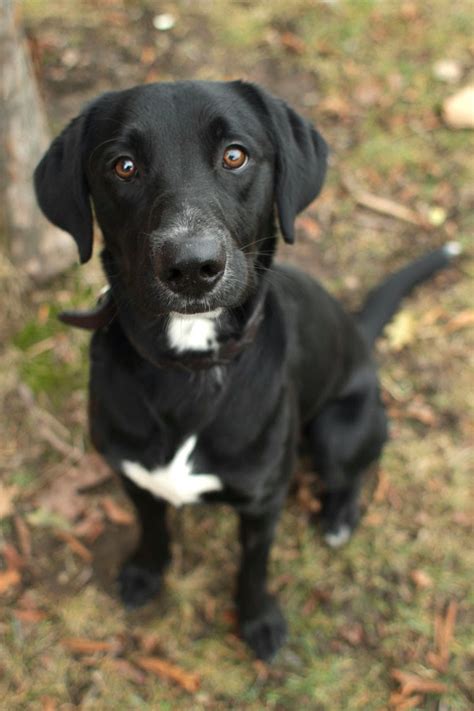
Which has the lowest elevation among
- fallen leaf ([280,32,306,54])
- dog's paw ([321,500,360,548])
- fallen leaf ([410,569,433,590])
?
fallen leaf ([410,569,433,590])

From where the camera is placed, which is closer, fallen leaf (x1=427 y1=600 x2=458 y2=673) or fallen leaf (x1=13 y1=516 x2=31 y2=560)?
fallen leaf (x1=427 y1=600 x2=458 y2=673)

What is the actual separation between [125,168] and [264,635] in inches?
80.9

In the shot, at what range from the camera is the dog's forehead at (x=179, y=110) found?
2.10 m

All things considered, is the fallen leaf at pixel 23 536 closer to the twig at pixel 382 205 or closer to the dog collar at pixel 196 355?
the dog collar at pixel 196 355

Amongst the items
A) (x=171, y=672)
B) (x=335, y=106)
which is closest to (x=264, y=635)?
(x=171, y=672)

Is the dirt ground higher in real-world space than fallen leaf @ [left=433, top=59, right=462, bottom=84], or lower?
lower

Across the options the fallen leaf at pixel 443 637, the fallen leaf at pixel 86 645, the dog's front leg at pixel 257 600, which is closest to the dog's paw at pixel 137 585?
the fallen leaf at pixel 86 645

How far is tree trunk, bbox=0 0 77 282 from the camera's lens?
11.2 feet

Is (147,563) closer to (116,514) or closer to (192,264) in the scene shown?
(116,514)

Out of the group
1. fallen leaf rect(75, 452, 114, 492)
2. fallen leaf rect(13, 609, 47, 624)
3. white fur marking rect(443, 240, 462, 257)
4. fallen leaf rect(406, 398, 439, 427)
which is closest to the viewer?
fallen leaf rect(13, 609, 47, 624)

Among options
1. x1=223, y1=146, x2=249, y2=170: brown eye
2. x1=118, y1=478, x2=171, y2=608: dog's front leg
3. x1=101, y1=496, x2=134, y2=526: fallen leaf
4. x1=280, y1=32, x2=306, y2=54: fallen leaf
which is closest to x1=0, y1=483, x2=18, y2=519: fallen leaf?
x1=101, y1=496, x2=134, y2=526: fallen leaf

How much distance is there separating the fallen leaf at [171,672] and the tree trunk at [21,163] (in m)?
2.10

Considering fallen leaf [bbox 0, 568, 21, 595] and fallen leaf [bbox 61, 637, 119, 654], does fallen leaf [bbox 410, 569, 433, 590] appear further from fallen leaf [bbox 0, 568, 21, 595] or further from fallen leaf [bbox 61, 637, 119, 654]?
fallen leaf [bbox 0, 568, 21, 595]

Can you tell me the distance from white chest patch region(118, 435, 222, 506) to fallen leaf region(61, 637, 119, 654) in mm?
992
